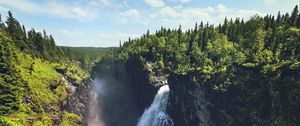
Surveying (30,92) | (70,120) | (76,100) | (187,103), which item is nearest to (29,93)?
(30,92)

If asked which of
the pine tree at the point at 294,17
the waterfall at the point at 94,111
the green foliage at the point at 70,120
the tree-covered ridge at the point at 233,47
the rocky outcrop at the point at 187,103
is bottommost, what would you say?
the waterfall at the point at 94,111

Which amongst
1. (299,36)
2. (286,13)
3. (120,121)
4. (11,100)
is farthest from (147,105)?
(286,13)

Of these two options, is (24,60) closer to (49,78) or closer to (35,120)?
(49,78)

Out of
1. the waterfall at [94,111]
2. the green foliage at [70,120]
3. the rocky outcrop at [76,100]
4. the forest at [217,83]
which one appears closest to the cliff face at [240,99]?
the forest at [217,83]

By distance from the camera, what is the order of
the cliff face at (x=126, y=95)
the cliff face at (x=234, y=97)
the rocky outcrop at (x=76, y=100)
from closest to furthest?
the cliff face at (x=234, y=97) → the rocky outcrop at (x=76, y=100) → the cliff face at (x=126, y=95)

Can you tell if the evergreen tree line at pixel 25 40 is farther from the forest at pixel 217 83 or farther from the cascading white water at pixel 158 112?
the cascading white water at pixel 158 112

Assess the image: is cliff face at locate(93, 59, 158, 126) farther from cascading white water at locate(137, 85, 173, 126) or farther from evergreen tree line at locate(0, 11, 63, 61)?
evergreen tree line at locate(0, 11, 63, 61)

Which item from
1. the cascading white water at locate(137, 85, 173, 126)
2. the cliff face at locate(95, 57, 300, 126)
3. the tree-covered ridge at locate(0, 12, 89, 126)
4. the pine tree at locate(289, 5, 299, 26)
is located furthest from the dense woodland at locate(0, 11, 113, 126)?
the pine tree at locate(289, 5, 299, 26)

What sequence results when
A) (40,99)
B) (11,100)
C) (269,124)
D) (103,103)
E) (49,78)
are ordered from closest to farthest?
(269,124), (11,100), (40,99), (49,78), (103,103)
